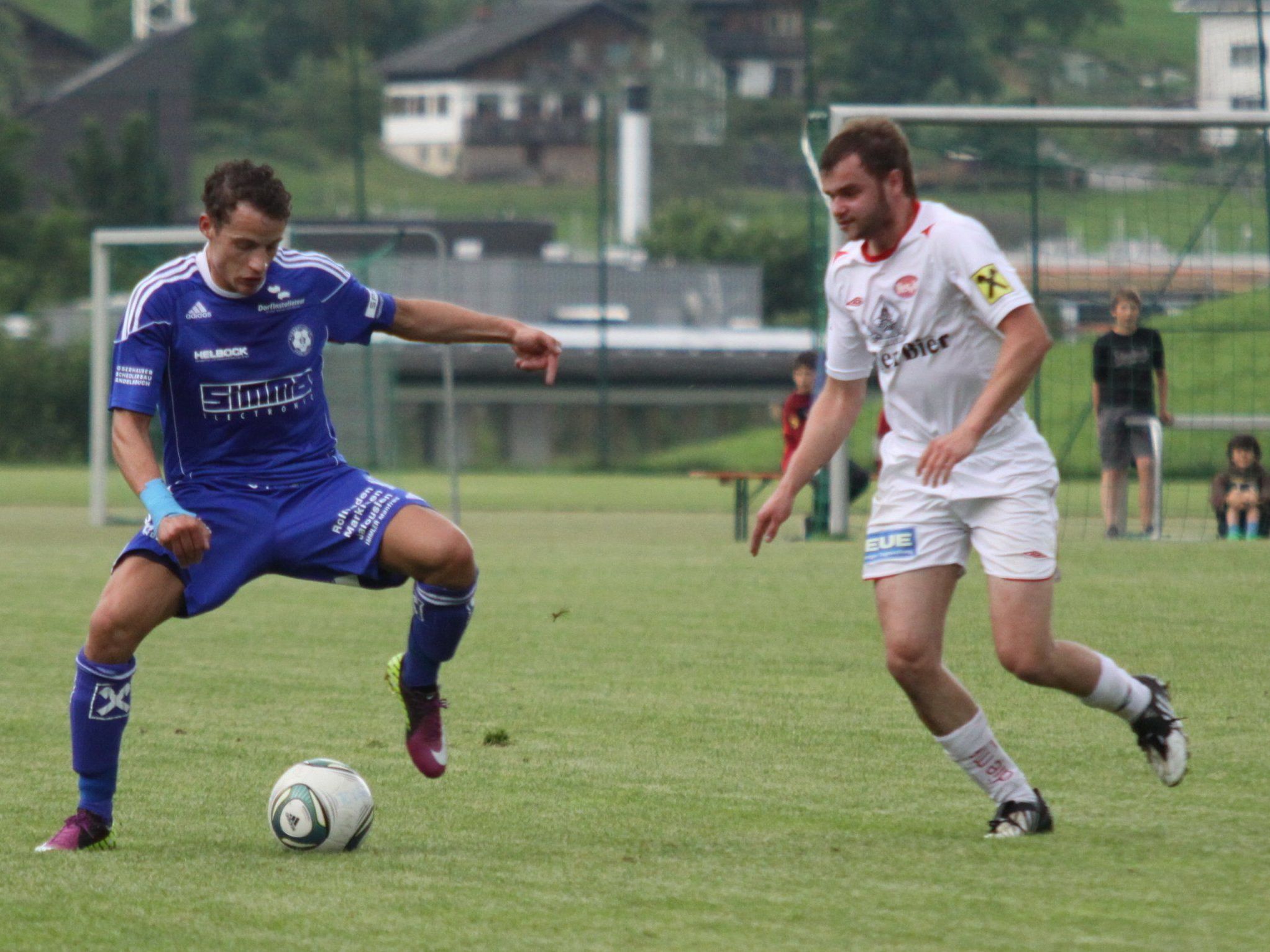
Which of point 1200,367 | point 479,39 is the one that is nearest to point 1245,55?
point 1200,367

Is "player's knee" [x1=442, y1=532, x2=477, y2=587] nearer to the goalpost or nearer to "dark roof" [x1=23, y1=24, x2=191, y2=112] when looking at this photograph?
the goalpost

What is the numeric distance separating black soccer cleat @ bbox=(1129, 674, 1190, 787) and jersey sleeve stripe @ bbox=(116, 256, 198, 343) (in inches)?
106

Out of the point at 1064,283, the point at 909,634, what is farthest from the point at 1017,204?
the point at 909,634

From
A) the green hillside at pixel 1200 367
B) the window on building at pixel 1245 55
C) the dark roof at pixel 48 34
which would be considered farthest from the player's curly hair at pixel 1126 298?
the dark roof at pixel 48 34

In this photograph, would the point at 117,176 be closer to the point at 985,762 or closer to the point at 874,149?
the point at 874,149

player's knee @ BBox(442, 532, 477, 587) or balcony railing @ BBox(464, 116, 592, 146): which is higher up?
balcony railing @ BBox(464, 116, 592, 146)

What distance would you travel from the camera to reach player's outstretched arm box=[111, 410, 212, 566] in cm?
467

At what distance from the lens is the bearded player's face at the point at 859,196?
15.5ft

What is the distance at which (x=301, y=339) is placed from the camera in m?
5.20

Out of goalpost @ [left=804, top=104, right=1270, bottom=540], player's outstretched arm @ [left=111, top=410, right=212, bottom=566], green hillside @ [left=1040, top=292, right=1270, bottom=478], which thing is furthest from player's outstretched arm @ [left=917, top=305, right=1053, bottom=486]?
green hillside @ [left=1040, top=292, right=1270, bottom=478]

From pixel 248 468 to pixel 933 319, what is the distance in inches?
71.6

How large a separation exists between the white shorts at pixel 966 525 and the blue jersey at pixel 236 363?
151 cm

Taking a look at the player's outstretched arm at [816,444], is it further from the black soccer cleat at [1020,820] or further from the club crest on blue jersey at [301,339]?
the club crest on blue jersey at [301,339]

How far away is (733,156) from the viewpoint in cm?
5506
